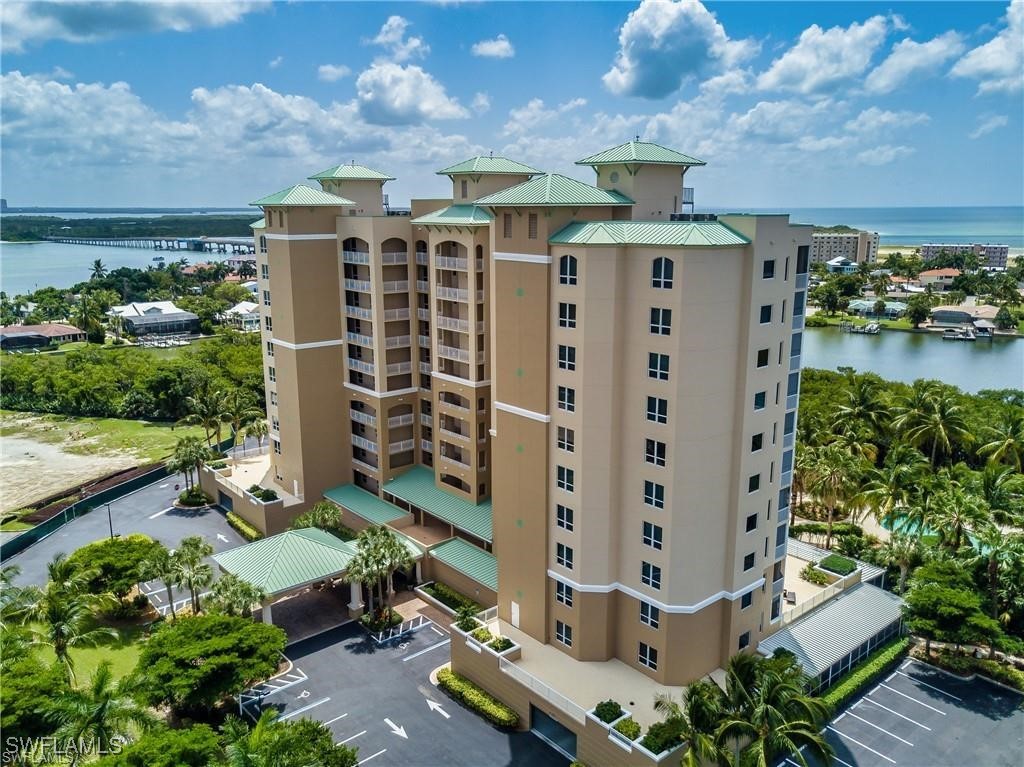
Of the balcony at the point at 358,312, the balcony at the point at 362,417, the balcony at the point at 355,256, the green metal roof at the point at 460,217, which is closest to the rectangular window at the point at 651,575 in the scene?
the green metal roof at the point at 460,217

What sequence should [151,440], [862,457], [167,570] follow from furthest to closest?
[151,440] → [862,457] → [167,570]

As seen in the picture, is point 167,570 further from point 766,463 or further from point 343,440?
point 766,463

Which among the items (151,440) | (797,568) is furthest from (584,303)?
(151,440)

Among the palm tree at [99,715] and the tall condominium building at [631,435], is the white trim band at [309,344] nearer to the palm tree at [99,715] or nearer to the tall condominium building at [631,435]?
the tall condominium building at [631,435]

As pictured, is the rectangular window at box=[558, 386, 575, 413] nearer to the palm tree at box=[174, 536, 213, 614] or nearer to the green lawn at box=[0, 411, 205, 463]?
the palm tree at box=[174, 536, 213, 614]

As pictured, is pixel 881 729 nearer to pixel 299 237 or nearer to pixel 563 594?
pixel 563 594

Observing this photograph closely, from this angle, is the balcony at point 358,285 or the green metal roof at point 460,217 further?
the balcony at point 358,285

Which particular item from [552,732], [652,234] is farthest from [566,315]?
[552,732]
